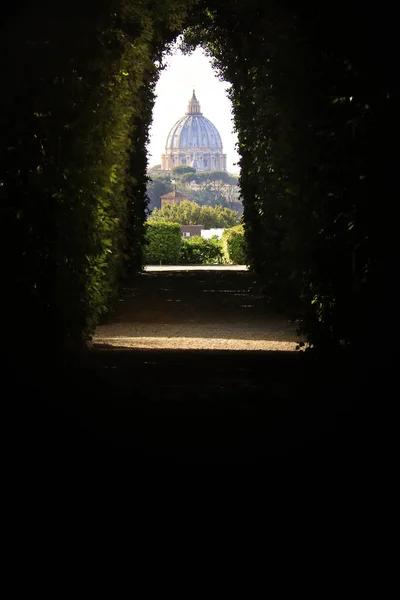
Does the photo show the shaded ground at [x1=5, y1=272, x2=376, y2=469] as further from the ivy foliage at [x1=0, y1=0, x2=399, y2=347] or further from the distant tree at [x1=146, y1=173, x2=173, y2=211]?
the distant tree at [x1=146, y1=173, x2=173, y2=211]

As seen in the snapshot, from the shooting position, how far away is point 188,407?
24.1 ft

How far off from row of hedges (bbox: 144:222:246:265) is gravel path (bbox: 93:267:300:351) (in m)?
18.8

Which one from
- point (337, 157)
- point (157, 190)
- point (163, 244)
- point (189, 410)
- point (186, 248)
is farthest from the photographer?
point (157, 190)

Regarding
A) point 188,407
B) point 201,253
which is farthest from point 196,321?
point 201,253

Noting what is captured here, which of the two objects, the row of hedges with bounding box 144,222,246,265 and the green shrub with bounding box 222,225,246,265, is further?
the green shrub with bounding box 222,225,246,265

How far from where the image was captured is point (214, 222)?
10144cm

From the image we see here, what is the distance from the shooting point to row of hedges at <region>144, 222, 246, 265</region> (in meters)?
43.9

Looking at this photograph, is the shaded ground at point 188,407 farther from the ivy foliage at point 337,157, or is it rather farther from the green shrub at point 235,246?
the green shrub at point 235,246

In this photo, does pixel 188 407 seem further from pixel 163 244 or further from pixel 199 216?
pixel 199 216

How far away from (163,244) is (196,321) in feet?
92.6

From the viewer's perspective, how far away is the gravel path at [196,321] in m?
13.7

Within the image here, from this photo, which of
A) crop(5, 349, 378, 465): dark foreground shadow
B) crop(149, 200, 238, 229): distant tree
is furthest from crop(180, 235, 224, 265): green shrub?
crop(149, 200, 238, 229): distant tree

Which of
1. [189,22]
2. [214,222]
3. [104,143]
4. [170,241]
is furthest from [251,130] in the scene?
[214,222]

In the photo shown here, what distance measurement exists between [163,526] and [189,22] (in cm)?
2099
